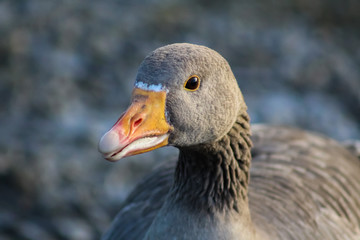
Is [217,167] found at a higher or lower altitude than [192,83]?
lower

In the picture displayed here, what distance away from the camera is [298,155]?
416 centimetres

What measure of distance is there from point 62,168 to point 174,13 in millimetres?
3392

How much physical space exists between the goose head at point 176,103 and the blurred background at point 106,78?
311cm

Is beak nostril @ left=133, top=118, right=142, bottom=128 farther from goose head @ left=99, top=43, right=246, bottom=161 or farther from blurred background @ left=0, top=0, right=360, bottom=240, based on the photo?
blurred background @ left=0, top=0, right=360, bottom=240

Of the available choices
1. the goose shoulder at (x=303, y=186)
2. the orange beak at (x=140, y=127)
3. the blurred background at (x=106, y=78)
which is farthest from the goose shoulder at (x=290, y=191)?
the blurred background at (x=106, y=78)

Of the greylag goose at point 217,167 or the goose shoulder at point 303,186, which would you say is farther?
the goose shoulder at point 303,186

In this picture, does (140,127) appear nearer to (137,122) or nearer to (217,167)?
(137,122)

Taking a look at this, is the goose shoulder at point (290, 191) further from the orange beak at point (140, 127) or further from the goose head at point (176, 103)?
the orange beak at point (140, 127)

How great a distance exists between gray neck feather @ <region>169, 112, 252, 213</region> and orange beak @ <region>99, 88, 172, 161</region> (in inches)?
20.6

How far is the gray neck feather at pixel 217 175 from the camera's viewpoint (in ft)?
10.1

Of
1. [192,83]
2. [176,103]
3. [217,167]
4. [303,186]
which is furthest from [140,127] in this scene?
[303,186]

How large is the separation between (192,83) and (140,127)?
377mm

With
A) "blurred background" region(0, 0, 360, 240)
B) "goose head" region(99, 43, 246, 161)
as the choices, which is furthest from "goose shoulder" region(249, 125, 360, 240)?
"blurred background" region(0, 0, 360, 240)

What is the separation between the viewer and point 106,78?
279 inches
